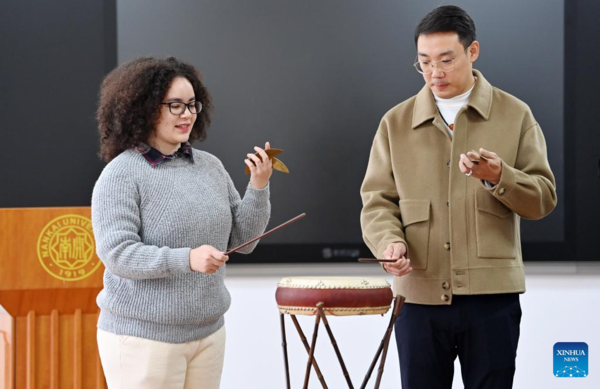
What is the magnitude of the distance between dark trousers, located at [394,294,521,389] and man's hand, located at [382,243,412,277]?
6.0 inches

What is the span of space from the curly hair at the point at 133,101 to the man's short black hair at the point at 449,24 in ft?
2.31

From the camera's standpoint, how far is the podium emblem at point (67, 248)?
8.51 feet

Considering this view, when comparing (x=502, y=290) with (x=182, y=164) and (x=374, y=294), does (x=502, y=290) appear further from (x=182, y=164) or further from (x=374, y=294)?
(x=182, y=164)

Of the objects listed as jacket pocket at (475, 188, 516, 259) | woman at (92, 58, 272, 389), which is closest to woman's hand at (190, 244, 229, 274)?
woman at (92, 58, 272, 389)

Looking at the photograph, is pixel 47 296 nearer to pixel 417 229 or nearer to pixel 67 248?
pixel 67 248

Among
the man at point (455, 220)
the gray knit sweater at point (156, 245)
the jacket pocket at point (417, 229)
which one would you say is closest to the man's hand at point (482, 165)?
the man at point (455, 220)

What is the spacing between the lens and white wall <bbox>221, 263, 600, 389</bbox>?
126 inches

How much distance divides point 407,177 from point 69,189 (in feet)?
5.46

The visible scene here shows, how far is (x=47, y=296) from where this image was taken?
2.60m

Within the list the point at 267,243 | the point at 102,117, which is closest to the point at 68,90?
the point at 267,243

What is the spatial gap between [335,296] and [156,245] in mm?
467

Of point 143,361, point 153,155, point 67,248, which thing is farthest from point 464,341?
point 67,248

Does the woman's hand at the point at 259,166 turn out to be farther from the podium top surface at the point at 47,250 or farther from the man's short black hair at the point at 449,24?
the podium top surface at the point at 47,250

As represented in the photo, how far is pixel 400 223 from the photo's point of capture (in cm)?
217
